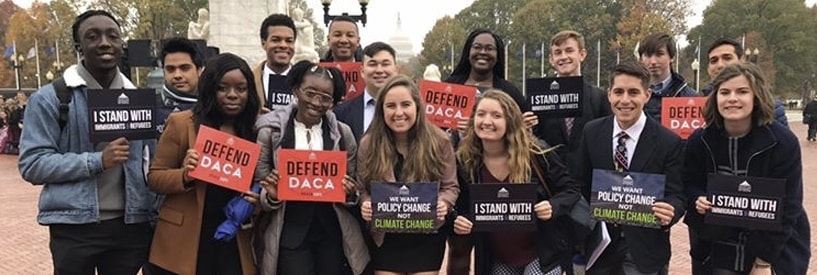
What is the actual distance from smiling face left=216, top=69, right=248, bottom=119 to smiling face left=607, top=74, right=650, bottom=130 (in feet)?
8.16

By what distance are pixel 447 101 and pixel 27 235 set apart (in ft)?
25.8

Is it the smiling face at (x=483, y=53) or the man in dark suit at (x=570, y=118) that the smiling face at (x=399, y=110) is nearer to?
the smiling face at (x=483, y=53)

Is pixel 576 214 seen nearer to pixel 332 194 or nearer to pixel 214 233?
pixel 332 194

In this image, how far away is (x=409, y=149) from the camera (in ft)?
14.2

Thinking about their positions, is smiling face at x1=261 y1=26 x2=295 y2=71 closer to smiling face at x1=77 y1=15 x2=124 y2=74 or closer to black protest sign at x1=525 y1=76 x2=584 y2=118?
smiling face at x1=77 y1=15 x2=124 y2=74

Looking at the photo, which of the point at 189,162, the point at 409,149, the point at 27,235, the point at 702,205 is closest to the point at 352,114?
the point at 409,149

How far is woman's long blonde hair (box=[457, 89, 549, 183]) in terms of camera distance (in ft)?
14.2

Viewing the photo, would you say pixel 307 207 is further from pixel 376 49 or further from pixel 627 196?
pixel 627 196

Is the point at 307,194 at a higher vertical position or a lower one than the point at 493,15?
lower

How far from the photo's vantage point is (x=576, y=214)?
4410 millimetres

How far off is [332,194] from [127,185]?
1289mm

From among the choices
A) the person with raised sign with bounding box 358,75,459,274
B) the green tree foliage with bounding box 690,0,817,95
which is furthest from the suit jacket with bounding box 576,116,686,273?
the green tree foliage with bounding box 690,0,817,95

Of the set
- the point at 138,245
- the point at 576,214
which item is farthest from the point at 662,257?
the point at 138,245

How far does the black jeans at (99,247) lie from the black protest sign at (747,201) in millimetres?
3603
